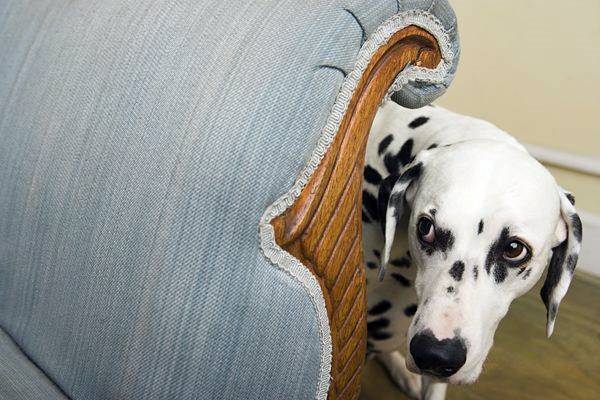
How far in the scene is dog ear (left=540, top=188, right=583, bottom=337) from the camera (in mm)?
1019

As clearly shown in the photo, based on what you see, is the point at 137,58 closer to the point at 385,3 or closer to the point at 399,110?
the point at 385,3

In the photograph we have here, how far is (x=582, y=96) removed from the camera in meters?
1.93

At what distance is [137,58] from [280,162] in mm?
265

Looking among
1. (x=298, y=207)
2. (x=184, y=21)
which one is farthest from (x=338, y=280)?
(x=184, y=21)

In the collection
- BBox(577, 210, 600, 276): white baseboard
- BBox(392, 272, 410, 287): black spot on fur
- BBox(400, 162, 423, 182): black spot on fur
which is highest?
BBox(400, 162, 423, 182): black spot on fur

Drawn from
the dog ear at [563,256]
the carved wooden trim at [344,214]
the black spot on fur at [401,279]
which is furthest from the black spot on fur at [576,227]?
the carved wooden trim at [344,214]

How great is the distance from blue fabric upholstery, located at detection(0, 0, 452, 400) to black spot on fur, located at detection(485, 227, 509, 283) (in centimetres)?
28

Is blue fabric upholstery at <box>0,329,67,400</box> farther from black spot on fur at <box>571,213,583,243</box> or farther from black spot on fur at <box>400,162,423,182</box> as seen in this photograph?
black spot on fur at <box>571,213,583,243</box>

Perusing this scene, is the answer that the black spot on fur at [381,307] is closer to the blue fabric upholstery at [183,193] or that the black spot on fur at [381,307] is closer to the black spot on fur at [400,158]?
the black spot on fur at [400,158]

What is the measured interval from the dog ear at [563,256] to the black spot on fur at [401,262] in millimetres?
250

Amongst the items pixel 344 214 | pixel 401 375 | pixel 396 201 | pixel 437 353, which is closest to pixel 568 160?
pixel 401 375

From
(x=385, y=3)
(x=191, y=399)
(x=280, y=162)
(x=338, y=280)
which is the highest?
(x=385, y=3)

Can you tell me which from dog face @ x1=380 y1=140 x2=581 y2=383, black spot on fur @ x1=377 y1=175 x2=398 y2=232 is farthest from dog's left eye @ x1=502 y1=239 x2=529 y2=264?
black spot on fur @ x1=377 y1=175 x2=398 y2=232

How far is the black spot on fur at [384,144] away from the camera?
122 centimetres
